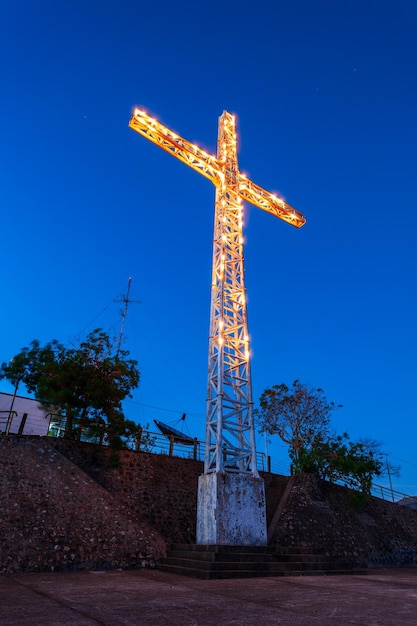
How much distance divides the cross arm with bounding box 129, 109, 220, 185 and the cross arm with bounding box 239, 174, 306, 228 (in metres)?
1.50

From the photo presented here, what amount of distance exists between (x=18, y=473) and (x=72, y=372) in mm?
4016

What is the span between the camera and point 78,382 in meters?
14.6

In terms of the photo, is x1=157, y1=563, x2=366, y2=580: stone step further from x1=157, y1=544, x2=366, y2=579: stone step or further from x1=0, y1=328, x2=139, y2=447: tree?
x1=0, y1=328, x2=139, y2=447: tree

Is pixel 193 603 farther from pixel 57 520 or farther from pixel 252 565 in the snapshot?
pixel 57 520

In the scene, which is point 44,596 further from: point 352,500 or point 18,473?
point 352,500

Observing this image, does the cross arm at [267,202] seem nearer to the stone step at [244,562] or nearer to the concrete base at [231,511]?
the concrete base at [231,511]

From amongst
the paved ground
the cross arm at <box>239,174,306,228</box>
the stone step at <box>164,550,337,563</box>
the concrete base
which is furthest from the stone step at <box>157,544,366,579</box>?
the cross arm at <box>239,174,306,228</box>

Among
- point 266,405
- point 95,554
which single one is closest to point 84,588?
point 95,554

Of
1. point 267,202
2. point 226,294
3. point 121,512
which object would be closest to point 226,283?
point 226,294

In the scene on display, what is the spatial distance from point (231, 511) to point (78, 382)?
22.5 ft

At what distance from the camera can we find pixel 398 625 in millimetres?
4398

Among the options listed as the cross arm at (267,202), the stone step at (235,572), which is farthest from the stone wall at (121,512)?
the cross arm at (267,202)

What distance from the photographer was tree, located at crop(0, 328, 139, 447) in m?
14.3

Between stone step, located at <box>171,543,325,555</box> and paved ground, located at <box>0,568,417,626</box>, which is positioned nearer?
paved ground, located at <box>0,568,417,626</box>
